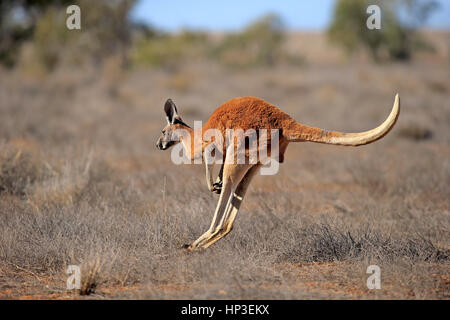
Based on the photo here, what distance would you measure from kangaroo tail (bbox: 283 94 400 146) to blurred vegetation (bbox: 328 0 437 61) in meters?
27.7

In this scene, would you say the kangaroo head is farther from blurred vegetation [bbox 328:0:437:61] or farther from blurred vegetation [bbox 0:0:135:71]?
blurred vegetation [bbox 328:0:437:61]

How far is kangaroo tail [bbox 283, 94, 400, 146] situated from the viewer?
434 cm

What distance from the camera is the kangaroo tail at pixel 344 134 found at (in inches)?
171

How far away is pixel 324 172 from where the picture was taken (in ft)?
35.9

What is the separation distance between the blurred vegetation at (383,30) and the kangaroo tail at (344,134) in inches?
1089


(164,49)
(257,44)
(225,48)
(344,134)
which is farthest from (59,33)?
(344,134)

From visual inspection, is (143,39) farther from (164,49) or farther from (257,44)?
(257,44)

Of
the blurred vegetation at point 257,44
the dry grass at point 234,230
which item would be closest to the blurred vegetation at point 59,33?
the blurred vegetation at point 257,44

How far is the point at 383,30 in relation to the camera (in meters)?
31.9

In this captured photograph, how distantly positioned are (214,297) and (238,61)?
1262 inches

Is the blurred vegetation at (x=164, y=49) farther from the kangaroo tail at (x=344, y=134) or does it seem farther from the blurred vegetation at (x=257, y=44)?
the kangaroo tail at (x=344, y=134)
